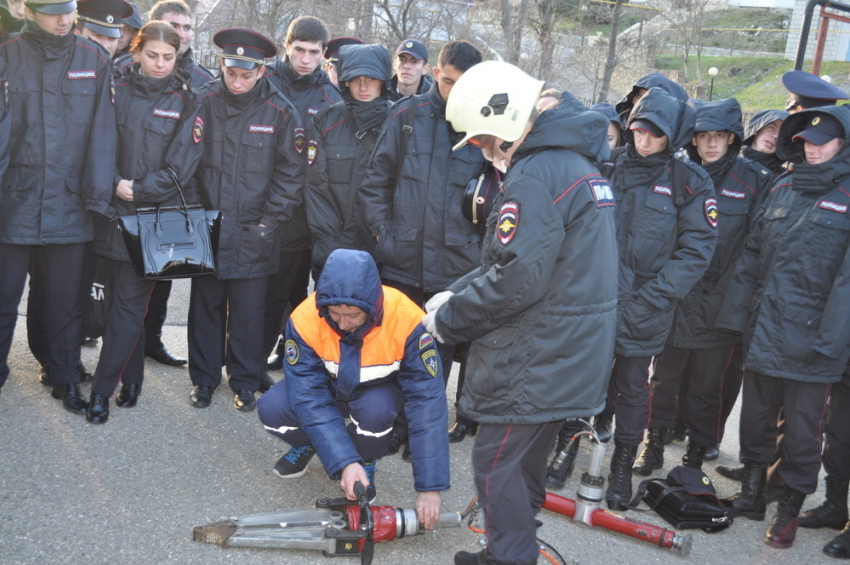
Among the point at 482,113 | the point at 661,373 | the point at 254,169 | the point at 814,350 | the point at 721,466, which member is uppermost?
the point at 482,113

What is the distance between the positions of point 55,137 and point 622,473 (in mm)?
3458

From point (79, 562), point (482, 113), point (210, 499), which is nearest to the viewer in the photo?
point (482, 113)

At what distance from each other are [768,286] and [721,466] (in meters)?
1.28

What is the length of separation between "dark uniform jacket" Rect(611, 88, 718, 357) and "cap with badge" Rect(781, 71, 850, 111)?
99 cm

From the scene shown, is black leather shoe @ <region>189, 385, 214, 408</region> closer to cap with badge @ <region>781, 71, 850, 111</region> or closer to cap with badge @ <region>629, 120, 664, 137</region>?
cap with badge @ <region>629, 120, 664, 137</region>

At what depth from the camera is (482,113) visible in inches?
110

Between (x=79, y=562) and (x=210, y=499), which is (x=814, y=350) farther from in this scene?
(x=79, y=562)

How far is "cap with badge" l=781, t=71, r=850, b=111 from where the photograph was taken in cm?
461

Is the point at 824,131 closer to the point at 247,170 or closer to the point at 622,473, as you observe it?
A: the point at 622,473

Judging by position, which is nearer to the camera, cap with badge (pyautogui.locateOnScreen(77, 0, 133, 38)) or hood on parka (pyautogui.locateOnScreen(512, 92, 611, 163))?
hood on parka (pyautogui.locateOnScreen(512, 92, 611, 163))

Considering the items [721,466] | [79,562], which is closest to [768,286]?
[721,466]

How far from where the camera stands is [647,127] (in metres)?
4.03

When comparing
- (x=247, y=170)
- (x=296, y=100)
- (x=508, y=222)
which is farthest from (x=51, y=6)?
(x=508, y=222)

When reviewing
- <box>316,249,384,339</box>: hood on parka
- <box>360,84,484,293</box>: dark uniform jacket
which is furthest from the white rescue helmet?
<box>360,84,484,293</box>: dark uniform jacket
